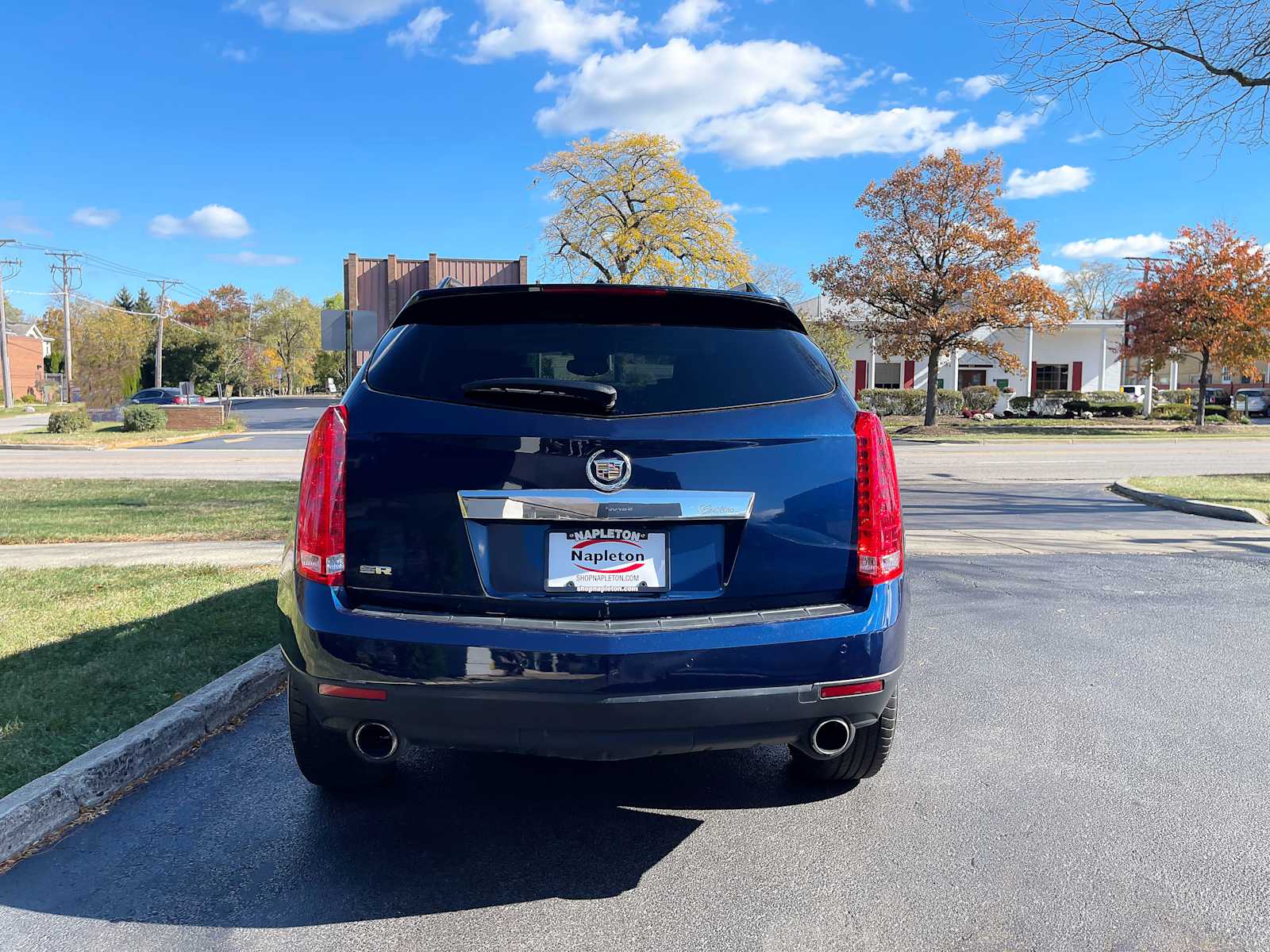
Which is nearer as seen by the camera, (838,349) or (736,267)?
(736,267)

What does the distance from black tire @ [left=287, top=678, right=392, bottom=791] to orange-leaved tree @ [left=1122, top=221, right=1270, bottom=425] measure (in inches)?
1386

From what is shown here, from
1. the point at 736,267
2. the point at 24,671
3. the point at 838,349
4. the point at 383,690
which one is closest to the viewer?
the point at 383,690

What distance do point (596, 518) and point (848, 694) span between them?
945 mm

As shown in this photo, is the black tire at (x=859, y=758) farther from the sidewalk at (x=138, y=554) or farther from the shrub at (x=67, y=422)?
the shrub at (x=67, y=422)

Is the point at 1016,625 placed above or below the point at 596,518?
below

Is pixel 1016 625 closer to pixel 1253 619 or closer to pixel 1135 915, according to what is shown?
pixel 1253 619

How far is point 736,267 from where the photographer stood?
126ft

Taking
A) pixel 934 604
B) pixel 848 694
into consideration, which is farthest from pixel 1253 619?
pixel 848 694

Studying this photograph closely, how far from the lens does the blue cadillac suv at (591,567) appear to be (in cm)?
267

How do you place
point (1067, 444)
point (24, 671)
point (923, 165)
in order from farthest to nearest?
point (923, 165) → point (1067, 444) → point (24, 671)

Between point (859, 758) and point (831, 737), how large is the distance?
594mm

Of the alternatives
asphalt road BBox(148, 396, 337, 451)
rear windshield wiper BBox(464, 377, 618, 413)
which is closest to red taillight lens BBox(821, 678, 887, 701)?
rear windshield wiper BBox(464, 377, 618, 413)

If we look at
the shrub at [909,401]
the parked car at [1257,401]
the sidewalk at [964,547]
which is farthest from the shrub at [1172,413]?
the sidewalk at [964,547]

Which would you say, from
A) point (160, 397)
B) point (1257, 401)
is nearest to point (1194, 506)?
point (160, 397)
